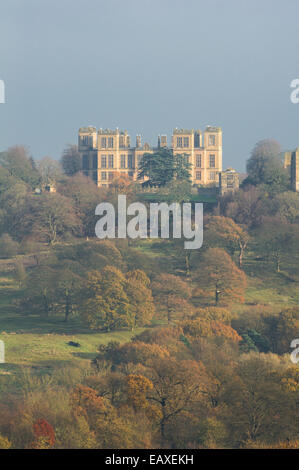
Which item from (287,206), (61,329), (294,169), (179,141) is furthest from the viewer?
(179,141)

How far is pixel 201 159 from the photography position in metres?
124

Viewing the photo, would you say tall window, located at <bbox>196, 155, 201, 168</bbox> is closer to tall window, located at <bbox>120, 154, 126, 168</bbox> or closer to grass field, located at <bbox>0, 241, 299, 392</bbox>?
tall window, located at <bbox>120, 154, 126, 168</bbox>

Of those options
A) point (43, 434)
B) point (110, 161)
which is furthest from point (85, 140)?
point (43, 434)

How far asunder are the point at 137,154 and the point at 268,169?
21.9 metres

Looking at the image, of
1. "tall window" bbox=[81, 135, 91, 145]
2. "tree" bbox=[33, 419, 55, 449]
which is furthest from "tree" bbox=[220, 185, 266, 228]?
"tree" bbox=[33, 419, 55, 449]

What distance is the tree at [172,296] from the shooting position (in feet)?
244

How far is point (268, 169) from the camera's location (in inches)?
4321

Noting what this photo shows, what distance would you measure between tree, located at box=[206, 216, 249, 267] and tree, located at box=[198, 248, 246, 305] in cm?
756

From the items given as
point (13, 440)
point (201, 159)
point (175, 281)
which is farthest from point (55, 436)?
point (201, 159)

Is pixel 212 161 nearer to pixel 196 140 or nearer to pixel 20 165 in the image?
pixel 196 140

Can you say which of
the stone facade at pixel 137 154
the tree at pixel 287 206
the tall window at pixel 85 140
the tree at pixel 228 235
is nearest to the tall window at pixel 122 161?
the stone facade at pixel 137 154

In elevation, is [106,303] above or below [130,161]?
below
